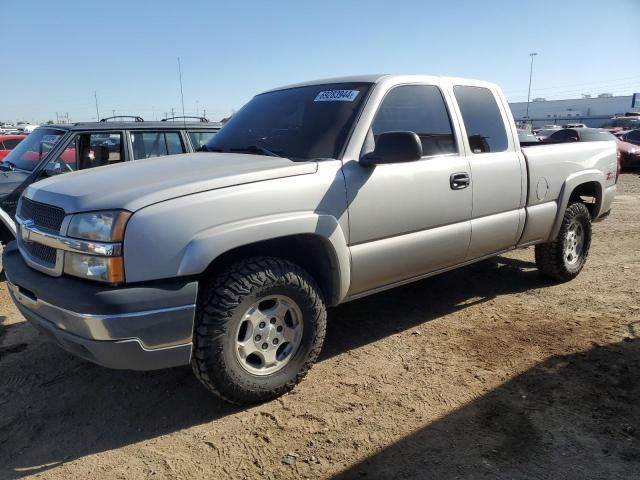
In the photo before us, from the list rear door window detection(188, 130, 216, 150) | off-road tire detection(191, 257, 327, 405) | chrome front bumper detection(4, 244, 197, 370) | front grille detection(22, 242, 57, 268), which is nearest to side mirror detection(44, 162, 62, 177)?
rear door window detection(188, 130, 216, 150)

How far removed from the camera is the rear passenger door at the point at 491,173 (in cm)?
397

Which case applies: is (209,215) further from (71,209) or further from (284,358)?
(284,358)

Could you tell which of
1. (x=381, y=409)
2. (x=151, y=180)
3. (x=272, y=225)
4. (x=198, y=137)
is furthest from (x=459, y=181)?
(x=198, y=137)

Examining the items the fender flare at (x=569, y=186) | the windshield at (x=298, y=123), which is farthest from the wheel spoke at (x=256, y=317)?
the fender flare at (x=569, y=186)

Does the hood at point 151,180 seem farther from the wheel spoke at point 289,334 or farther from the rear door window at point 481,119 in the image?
the rear door window at point 481,119

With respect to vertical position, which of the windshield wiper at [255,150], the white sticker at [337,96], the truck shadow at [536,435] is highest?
the white sticker at [337,96]

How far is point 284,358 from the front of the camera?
10.2 ft

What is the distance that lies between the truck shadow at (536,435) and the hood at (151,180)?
5.33 feet

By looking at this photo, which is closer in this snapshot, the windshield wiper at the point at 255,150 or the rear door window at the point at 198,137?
the windshield wiper at the point at 255,150

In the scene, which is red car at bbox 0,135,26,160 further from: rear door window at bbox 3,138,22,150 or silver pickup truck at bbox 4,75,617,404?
silver pickup truck at bbox 4,75,617,404

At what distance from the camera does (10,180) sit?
541cm

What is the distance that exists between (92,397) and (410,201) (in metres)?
2.44

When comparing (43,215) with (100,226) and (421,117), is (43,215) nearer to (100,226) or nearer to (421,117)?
(100,226)

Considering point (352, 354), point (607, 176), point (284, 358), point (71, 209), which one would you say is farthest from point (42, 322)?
point (607, 176)
